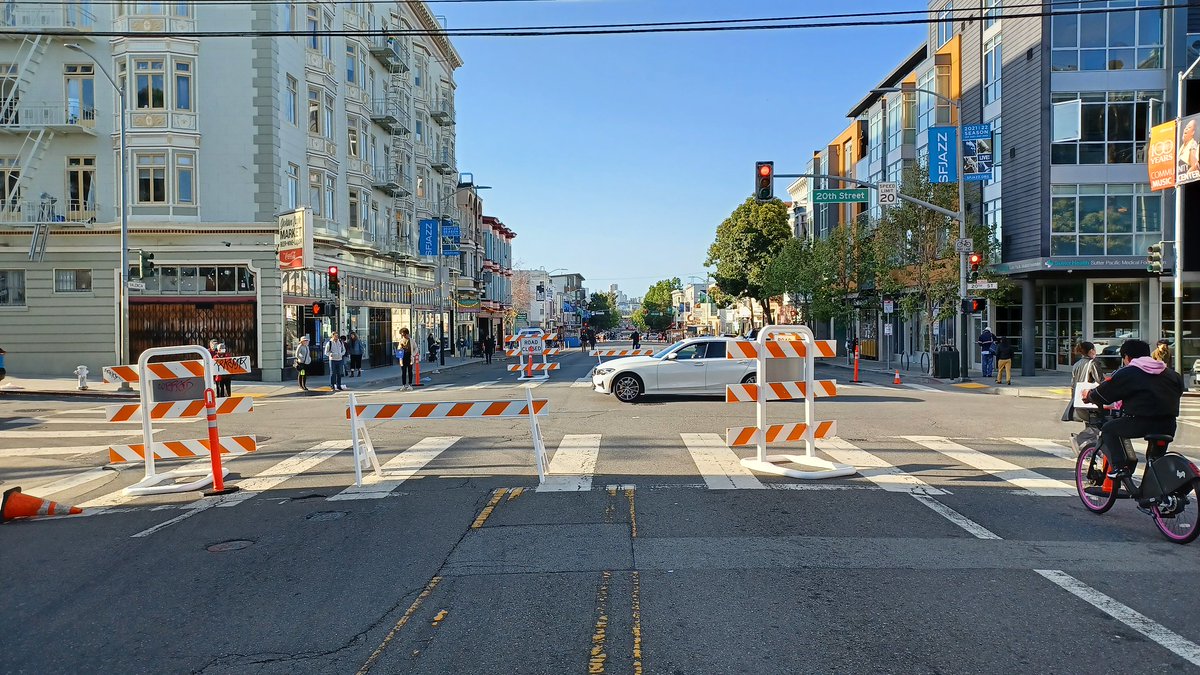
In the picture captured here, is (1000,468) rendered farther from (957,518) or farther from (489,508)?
(489,508)

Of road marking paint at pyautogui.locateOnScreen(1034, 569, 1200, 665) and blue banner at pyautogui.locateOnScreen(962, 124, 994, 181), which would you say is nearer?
road marking paint at pyautogui.locateOnScreen(1034, 569, 1200, 665)

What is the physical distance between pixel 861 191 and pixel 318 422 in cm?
1867

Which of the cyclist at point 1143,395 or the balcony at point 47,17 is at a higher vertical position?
the balcony at point 47,17

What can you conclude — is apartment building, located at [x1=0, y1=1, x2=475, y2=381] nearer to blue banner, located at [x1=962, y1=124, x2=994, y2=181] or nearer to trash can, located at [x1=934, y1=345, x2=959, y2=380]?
blue banner, located at [x1=962, y1=124, x2=994, y2=181]

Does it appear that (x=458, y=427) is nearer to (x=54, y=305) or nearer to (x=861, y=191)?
(x=861, y=191)

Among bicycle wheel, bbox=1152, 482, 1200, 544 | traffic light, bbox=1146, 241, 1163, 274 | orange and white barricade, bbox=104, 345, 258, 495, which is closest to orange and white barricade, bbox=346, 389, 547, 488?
orange and white barricade, bbox=104, 345, 258, 495

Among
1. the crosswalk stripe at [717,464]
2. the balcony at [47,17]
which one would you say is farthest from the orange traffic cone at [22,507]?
the balcony at [47,17]

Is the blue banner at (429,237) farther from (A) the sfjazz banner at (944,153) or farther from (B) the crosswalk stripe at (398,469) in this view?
(B) the crosswalk stripe at (398,469)

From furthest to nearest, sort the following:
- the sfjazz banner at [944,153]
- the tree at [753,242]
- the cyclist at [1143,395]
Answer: the tree at [753,242]
the sfjazz banner at [944,153]
the cyclist at [1143,395]

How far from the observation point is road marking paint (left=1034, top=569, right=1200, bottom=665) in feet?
15.5

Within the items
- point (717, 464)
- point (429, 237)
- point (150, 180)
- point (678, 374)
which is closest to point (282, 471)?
point (717, 464)

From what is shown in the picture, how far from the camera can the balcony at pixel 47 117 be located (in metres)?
29.1

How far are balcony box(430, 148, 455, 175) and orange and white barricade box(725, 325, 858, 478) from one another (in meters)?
45.4

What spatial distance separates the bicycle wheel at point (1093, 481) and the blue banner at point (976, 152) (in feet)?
65.0
